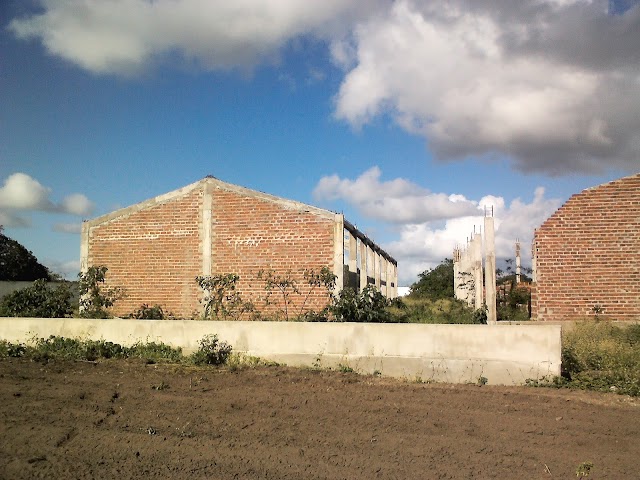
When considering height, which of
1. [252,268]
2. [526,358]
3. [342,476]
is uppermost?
[252,268]

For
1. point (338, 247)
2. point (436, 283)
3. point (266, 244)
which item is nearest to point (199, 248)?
point (266, 244)

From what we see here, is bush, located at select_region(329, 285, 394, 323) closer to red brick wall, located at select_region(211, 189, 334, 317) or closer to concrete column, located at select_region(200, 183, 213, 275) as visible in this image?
red brick wall, located at select_region(211, 189, 334, 317)

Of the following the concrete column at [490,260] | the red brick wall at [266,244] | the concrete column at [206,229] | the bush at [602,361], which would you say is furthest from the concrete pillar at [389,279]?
the bush at [602,361]

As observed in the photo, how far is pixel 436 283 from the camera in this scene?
1235 inches

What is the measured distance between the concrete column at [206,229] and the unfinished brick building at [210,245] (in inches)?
1.0

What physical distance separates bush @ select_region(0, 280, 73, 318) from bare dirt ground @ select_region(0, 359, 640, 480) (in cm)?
447

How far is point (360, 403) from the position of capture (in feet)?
22.5

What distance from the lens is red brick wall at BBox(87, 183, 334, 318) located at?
14.5 meters

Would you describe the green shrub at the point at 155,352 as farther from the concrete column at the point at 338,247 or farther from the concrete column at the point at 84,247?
the concrete column at the point at 84,247

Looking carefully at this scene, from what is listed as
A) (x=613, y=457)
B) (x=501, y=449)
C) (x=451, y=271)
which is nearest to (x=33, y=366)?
(x=501, y=449)

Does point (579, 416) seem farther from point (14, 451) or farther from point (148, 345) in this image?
point (148, 345)

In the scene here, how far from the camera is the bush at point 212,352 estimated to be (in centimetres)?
953

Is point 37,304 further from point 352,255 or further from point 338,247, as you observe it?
point 352,255

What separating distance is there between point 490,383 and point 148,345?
5732 mm
